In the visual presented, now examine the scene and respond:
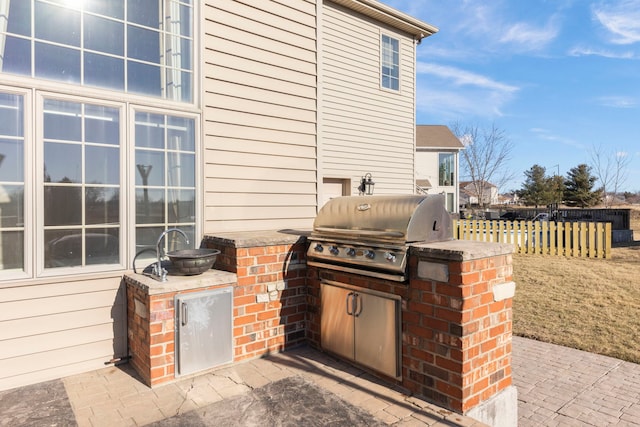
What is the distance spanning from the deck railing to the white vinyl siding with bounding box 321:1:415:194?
125 inches

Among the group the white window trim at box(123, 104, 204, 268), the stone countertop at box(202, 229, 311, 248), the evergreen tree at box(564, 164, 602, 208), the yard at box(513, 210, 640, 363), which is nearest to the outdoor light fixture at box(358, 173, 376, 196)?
the yard at box(513, 210, 640, 363)

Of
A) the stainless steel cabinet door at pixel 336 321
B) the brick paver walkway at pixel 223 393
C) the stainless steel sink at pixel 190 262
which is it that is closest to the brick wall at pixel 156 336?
the brick paver walkway at pixel 223 393

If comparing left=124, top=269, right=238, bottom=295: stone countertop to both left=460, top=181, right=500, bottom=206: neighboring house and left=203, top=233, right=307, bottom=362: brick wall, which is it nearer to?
left=203, top=233, right=307, bottom=362: brick wall

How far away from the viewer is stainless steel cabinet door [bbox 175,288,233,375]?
2.72 metres

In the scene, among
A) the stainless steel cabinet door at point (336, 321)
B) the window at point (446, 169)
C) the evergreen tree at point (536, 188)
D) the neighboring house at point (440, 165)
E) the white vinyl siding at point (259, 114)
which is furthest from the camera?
the evergreen tree at point (536, 188)

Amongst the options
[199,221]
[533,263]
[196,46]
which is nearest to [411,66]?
[533,263]

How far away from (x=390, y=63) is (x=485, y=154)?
17.9m

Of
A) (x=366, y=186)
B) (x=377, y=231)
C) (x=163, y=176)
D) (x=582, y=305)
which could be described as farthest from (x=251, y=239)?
(x=366, y=186)

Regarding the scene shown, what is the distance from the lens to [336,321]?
123 inches

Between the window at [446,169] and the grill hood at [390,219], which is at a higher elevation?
the window at [446,169]

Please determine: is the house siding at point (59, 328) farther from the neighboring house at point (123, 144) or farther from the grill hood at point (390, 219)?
the grill hood at point (390, 219)

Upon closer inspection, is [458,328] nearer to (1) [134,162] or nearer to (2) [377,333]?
(2) [377,333]

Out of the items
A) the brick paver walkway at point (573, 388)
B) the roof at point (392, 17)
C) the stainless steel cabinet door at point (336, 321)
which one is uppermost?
the roof at point (392, 17)

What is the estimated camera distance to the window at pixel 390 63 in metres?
9.05
